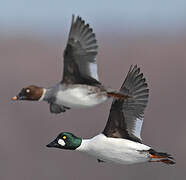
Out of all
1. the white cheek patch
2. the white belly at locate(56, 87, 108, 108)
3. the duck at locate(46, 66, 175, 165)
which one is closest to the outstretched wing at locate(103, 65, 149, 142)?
the duck at locate(46, 66, 175, 165)

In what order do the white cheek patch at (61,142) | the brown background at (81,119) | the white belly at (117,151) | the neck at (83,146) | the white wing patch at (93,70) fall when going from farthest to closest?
the brown background at (81,119)
the white cheek patch at (61,142)
the neck at (83,146)
the white belly at (117,151)
the white wing patch at (93,70)

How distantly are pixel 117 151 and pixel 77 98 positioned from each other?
7.26 feet

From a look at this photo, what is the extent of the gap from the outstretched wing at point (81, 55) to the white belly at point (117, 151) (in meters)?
2.08

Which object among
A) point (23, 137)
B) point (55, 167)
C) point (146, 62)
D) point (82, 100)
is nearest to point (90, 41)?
point (82, 100)

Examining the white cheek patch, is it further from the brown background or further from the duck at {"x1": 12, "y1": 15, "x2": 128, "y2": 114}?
the brown background

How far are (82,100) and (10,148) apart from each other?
126 feet

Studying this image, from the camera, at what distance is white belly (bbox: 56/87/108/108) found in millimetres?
10852

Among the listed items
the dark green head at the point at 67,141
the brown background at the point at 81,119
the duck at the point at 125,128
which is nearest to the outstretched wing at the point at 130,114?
the duck at the point at 125,128

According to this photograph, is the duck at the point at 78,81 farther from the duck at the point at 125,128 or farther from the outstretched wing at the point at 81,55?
the duck at the point at 125,128

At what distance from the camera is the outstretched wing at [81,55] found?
11047 millimetres

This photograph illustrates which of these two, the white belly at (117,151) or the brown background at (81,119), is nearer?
the white belly at (117,151)

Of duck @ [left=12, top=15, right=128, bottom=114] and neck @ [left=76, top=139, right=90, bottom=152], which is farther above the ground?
duck @ [left=12, top=15, right=128, bottom=114]

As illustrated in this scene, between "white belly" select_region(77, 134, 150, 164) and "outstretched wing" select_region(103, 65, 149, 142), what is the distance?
0.22 metres

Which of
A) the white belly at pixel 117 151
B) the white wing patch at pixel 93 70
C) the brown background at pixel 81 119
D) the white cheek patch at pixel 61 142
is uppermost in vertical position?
the white wing patch at pixel 93 70
